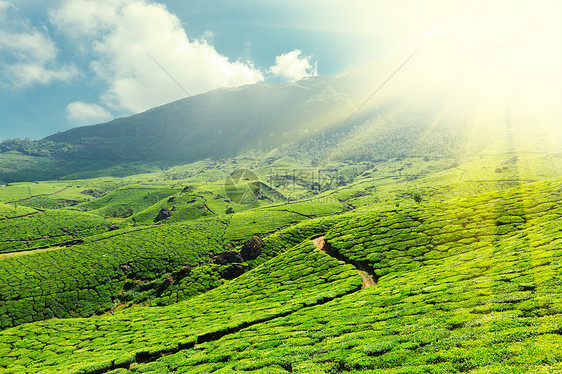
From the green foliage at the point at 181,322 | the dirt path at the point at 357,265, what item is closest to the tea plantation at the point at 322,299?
the green foliage at the point at 181,322

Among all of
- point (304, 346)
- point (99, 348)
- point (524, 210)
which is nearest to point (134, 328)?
point (99, 348)

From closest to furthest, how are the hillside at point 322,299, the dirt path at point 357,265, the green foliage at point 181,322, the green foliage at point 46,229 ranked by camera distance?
the hillside at point 322,299 < the green foliage at point 181,322 < the dirt path at point 357,265 < the green foliage at point 46,229

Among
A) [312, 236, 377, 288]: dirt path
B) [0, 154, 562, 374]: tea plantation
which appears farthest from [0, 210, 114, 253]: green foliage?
[312, 236, 377, 288]: dirt path

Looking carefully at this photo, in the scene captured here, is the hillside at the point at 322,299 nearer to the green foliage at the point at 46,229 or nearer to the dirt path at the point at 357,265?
the dirt path at the point at 357,265

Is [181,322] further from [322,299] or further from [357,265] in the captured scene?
[357,265]

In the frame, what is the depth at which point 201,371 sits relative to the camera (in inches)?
848

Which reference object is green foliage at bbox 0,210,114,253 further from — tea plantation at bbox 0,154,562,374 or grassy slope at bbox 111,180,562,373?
grassy slope at bbox 111,180,562,373

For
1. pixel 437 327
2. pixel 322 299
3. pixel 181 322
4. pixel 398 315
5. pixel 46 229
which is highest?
pixel 46 229

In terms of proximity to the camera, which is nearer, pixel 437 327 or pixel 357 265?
pixel 437 327

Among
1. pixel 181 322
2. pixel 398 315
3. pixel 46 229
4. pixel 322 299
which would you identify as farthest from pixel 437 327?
pixel 46 229

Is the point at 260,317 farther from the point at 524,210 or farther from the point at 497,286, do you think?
the point at 524,210

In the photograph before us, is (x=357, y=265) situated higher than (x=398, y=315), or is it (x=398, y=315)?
(x=398, y=315)

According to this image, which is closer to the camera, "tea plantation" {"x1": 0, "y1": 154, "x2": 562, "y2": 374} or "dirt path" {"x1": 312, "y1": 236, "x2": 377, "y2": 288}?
"tea plantation" {"x1": 0, "y1": 154, "x2": 562, "y2": 374}

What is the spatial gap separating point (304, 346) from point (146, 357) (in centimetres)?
2472
